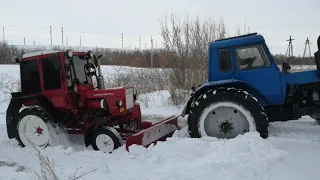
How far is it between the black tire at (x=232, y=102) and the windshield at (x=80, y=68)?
2.40 m

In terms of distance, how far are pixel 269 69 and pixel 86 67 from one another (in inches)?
147

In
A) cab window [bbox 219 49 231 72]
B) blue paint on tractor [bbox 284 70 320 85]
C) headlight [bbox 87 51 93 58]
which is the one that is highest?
headlight [bbox 87 51 93 58]

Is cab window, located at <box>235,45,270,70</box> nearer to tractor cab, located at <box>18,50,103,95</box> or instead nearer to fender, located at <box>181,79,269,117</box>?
fender, located at <box>181,79,269,117</box>

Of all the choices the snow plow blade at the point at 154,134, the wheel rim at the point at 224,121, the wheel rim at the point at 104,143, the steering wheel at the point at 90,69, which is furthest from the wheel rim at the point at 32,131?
the wheel rim at the point at 224,121

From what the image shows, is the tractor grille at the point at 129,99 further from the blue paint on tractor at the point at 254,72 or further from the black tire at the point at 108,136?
the blue paint on tractor at the point at 254,72

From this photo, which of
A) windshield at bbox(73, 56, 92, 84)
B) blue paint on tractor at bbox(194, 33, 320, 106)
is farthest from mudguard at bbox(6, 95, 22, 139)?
blue paint on tractor at bbox(194, 33, 320, 106)

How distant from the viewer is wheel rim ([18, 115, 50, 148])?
6234mm

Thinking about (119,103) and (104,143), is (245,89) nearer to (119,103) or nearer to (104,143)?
(119,103)

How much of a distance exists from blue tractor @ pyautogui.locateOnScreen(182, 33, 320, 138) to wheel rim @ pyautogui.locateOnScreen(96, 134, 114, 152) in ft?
4.92

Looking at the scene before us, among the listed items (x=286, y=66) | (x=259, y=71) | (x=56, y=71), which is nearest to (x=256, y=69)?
(x=259, y=71)

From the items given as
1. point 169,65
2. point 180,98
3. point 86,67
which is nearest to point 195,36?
point 169,65

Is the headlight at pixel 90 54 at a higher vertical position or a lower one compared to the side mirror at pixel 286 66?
higher

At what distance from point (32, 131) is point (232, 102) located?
13.5 ft

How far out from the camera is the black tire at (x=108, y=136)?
557 centimetres
